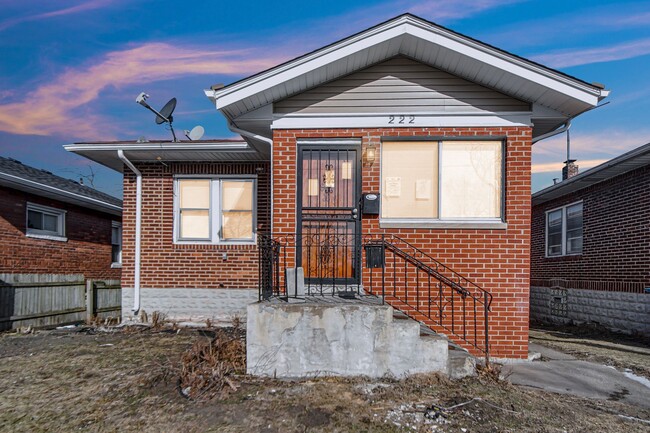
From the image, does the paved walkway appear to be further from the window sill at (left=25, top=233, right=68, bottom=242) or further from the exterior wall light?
the window sill at (left=25, top=233, right=68, bottom=242)

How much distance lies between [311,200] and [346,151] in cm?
98

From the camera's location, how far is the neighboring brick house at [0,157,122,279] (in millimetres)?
9109

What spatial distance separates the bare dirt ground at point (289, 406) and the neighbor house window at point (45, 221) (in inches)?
231

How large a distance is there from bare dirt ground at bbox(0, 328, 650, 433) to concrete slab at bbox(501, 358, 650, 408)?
1.04 feet

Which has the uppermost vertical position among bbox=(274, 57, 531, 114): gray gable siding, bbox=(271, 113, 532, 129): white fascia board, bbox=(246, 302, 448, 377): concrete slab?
bbox=(274, 57, 531, 114): gray gable siding

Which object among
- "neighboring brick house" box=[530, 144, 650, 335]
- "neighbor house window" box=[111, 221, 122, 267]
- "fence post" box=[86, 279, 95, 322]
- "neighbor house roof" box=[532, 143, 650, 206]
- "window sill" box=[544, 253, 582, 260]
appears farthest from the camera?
"neighbor house window" box=[111, 221, 122, 267]

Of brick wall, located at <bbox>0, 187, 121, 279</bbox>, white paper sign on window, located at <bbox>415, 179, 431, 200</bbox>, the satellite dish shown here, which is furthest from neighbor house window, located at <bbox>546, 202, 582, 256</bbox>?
brick wall, located at <bbox>0, 187, 121, 279</bbox>

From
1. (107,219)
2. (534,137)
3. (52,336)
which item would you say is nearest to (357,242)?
(534,137)

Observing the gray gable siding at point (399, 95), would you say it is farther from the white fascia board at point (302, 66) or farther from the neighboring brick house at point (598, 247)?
the neighboring brick house at point (598, 247)

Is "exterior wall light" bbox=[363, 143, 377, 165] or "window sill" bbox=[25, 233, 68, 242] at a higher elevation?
"exterior wall light" bbox=[363, 143, 377, 165]

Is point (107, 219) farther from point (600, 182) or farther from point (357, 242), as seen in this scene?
point (600, 182)

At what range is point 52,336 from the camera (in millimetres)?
7910

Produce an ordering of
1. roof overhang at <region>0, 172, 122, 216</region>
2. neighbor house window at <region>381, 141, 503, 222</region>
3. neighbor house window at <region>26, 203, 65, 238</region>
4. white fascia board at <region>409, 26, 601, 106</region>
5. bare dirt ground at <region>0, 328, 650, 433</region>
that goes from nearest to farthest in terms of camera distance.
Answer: bare dirt ground at <region>0, 328, 650, 433</region> < white fascia board at <region>409, 26, 601, 106</region> < neighbor house window at <region>381, 141, 503, 222</region> < roof overhang at <region>0, 172, 122, 216</region> < neighbor house window at <region>26, 203, 65, 238</region>

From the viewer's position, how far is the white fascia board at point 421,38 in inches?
223
